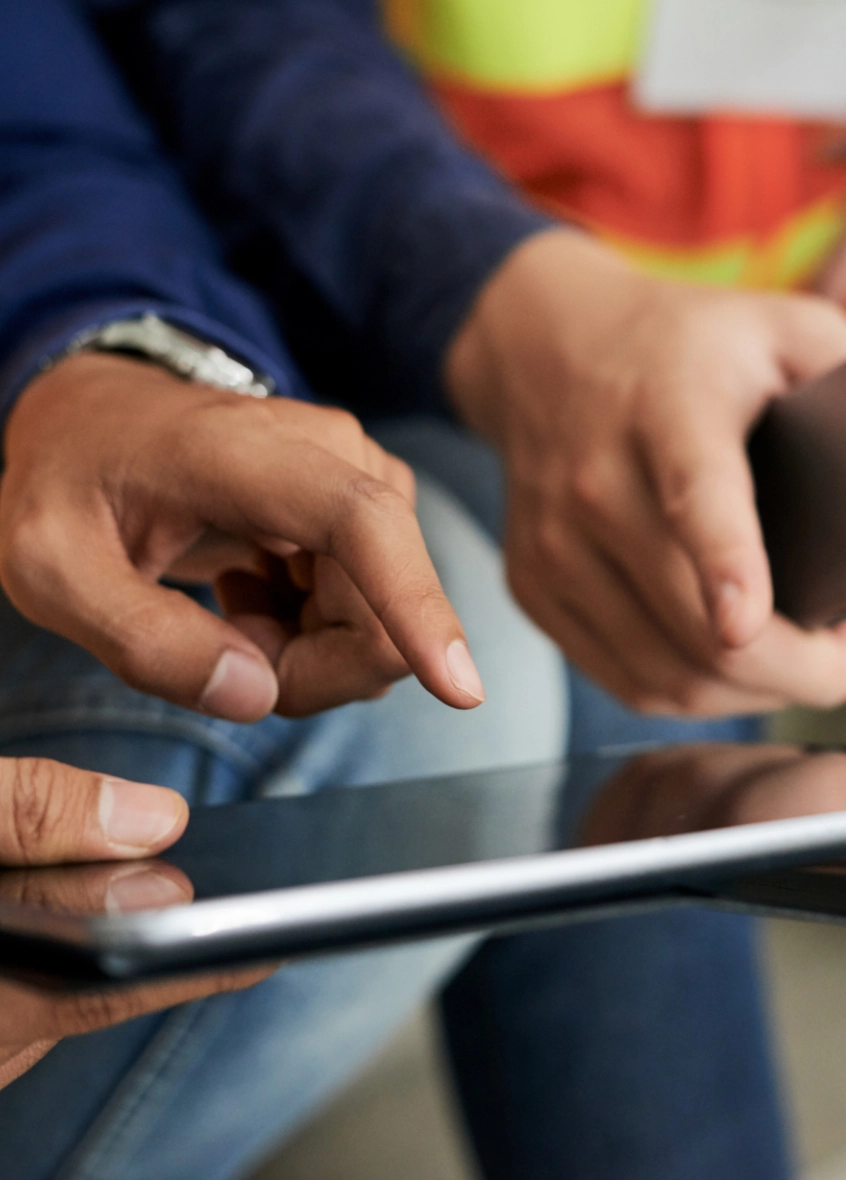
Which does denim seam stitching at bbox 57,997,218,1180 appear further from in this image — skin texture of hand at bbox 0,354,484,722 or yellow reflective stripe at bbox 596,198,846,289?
yellow reflective stripe at bbox 596,198,846,289

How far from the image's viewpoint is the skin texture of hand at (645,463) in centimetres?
20

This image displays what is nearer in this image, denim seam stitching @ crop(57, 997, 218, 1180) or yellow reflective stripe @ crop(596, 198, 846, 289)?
denim seam stitching @ crop(57, 997, 218, 1180)

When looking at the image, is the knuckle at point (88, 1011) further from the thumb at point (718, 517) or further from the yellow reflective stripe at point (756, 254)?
the yellow reflective stripe at point (756, 254)

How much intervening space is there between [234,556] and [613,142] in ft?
1.11

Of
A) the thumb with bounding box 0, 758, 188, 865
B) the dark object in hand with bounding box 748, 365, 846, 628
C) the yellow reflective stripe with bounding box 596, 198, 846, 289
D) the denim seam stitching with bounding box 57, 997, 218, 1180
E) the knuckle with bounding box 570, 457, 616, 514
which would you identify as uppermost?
the thumb with bounding box 0, 758, 188, 865

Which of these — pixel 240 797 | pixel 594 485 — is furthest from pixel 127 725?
pixel 594 485

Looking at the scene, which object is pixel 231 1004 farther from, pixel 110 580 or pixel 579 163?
pixel 579 163

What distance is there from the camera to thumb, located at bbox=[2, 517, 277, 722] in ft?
0.43

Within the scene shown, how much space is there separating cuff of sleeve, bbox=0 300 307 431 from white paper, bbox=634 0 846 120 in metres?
0.28

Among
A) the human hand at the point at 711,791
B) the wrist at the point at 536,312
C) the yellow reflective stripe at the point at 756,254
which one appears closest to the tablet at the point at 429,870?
the human hand at the point at 711,791

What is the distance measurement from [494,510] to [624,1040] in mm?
171

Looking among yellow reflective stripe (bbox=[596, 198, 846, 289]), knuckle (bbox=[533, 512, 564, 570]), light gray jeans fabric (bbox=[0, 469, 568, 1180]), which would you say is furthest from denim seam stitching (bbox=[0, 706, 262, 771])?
yellow reflective stripe (bbox=[596, 198, 846, 289])

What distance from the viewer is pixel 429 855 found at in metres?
0.11

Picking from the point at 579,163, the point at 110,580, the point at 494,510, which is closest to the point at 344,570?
the point at 110,580
